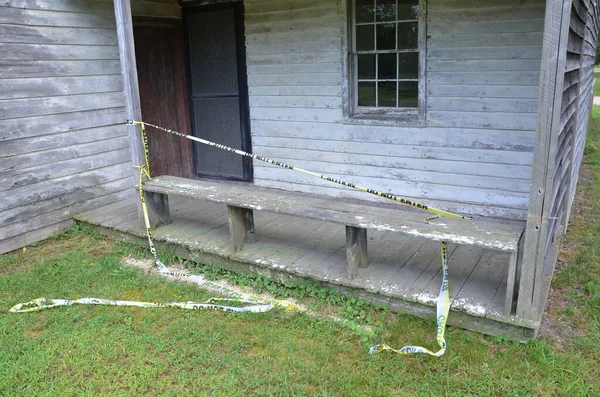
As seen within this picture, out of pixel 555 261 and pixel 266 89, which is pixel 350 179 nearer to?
pixel 266 89

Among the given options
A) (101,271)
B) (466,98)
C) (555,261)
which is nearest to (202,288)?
(101,271)

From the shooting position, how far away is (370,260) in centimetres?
384

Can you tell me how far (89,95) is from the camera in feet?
17.1

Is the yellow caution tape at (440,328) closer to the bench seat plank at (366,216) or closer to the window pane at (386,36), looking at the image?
the bench seat plank at (366,216)

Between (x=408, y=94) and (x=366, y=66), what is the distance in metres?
0.58

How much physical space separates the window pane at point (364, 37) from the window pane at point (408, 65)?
37 centimetres

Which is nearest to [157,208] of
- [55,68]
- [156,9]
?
[55,68]

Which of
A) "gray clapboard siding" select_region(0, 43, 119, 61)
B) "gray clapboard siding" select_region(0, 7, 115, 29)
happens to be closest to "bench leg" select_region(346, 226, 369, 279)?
"gray clapboard siding" select_region(0, 43, 119, 61)

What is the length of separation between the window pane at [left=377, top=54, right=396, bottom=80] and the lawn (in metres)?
2.64

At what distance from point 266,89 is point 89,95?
2.06 metres

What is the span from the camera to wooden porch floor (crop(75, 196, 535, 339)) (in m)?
3.15

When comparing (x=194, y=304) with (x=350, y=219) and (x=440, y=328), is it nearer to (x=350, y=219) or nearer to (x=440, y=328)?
(x=350, y=219)

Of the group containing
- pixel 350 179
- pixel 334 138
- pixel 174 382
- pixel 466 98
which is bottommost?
pixel 174 382

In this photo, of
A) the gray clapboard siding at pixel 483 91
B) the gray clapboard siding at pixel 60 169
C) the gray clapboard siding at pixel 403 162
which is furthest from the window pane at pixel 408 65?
the gray clapboard siding at pixel 60 169
